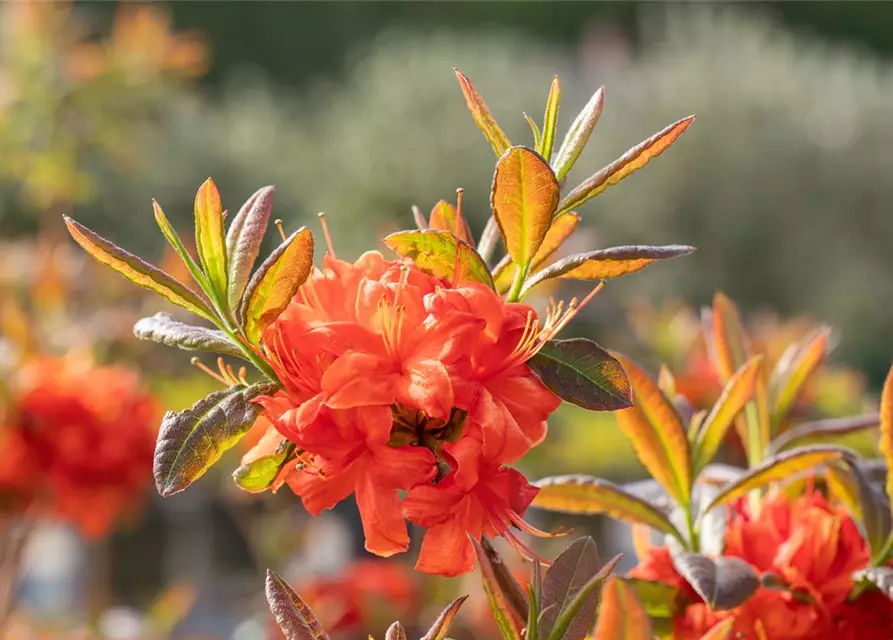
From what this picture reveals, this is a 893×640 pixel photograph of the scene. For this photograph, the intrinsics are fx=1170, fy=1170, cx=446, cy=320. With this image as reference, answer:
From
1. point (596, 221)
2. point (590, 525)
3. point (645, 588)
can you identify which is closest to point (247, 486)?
point (645, 588)

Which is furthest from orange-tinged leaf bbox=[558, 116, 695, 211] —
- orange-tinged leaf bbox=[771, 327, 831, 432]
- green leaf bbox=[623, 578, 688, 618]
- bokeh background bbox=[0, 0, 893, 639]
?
bokeh background bbox=[0, 0, 893, 639]

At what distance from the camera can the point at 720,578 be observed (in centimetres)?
61

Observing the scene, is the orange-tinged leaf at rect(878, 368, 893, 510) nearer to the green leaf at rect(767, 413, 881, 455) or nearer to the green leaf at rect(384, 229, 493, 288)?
the green leaf at rect(767, 413, 881, 455)

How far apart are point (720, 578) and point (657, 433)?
0.38 ft

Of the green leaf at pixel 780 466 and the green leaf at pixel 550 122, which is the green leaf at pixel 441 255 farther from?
the green leaf at pixel 780 466

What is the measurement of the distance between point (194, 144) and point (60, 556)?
815cm

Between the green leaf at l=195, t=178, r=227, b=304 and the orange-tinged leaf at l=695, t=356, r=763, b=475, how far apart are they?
312 mm

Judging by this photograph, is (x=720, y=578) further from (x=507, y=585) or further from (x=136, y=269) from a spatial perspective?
(x=136, y=269)

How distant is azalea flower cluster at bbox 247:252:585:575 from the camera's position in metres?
0.49

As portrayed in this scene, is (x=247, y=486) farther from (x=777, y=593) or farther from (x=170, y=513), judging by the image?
(x=170, y=513)

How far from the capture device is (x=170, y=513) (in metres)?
5.49

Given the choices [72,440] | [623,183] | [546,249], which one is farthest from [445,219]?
[623,183]

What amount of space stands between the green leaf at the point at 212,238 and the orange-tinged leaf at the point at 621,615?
9.6 inches

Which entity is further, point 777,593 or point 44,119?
point 44,119
